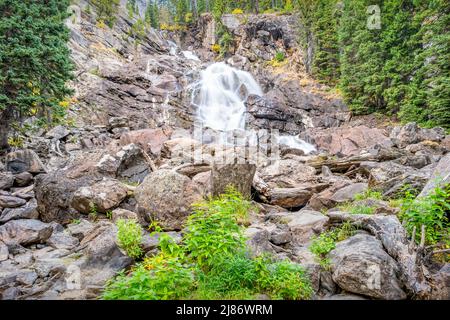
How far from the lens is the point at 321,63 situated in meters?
34.8

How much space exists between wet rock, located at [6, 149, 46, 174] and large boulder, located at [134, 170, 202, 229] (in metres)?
9.54

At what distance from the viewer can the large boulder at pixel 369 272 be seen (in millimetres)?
4578

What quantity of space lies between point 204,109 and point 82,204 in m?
23.6

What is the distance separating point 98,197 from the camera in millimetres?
10125

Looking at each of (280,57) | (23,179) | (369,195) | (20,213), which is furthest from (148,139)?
(280,57)

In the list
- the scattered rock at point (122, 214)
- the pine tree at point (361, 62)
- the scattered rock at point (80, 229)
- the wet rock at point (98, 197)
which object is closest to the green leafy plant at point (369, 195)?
the scattered rock at point (122, 214)

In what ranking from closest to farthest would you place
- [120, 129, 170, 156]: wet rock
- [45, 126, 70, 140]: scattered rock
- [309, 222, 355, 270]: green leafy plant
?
[309, 222, 355, 270]: green leafy plant < [120, 129, 170, 156]: wet rock < [45, 126, 70, 140]: scattered rock

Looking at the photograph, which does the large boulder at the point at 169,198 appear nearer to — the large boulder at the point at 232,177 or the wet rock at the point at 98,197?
the large boulder at the point at 232,177

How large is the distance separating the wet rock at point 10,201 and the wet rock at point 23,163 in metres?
3.63

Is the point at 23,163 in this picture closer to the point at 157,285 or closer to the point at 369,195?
the point at 157,285

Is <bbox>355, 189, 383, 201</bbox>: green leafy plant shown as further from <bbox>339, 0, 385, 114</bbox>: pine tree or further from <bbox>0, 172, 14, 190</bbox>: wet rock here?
<bbox>339, 0, 385, 114</bbox>: pine tree

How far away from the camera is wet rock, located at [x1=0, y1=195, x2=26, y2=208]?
11.1 m

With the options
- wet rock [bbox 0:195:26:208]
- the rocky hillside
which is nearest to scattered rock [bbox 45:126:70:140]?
the rocky hillside

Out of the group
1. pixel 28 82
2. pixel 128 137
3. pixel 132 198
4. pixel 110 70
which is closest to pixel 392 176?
pixel 132 198
